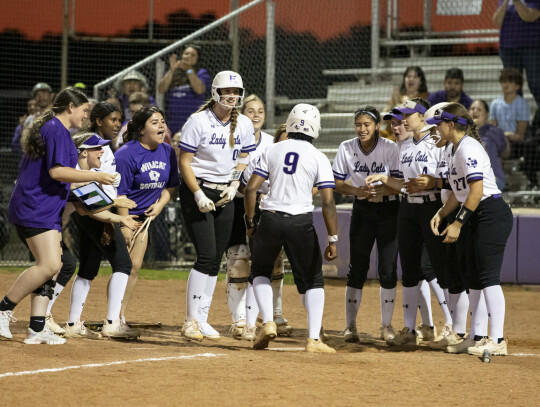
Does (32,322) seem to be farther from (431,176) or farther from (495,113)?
(495,113)

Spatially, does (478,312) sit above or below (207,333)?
above

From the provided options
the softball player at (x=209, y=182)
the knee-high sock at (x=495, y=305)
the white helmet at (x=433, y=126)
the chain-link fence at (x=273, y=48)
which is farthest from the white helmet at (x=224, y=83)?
the chain-link fence at (x=273, y=48)

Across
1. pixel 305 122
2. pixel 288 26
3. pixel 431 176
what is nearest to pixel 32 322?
pixel 305 122

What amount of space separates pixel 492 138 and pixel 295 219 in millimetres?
6956

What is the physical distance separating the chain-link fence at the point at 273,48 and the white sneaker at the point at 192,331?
8306 millimetres

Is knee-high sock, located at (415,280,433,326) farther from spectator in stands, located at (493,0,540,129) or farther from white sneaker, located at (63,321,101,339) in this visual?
spectator in stands, located at (493,0,540,129)

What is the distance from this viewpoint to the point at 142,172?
323 inches

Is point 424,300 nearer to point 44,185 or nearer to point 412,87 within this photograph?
point 44,185

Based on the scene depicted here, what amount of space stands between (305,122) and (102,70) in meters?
11.3

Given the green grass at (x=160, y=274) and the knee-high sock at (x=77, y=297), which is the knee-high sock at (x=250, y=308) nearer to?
the knee-high sock at (x=77, y=297)

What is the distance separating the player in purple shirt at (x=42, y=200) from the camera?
7.05 meters

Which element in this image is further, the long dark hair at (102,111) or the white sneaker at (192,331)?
the long dark hair at (102,111)

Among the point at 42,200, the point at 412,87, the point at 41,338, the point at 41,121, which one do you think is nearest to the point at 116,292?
the point at 41,338

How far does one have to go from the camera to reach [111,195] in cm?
808
